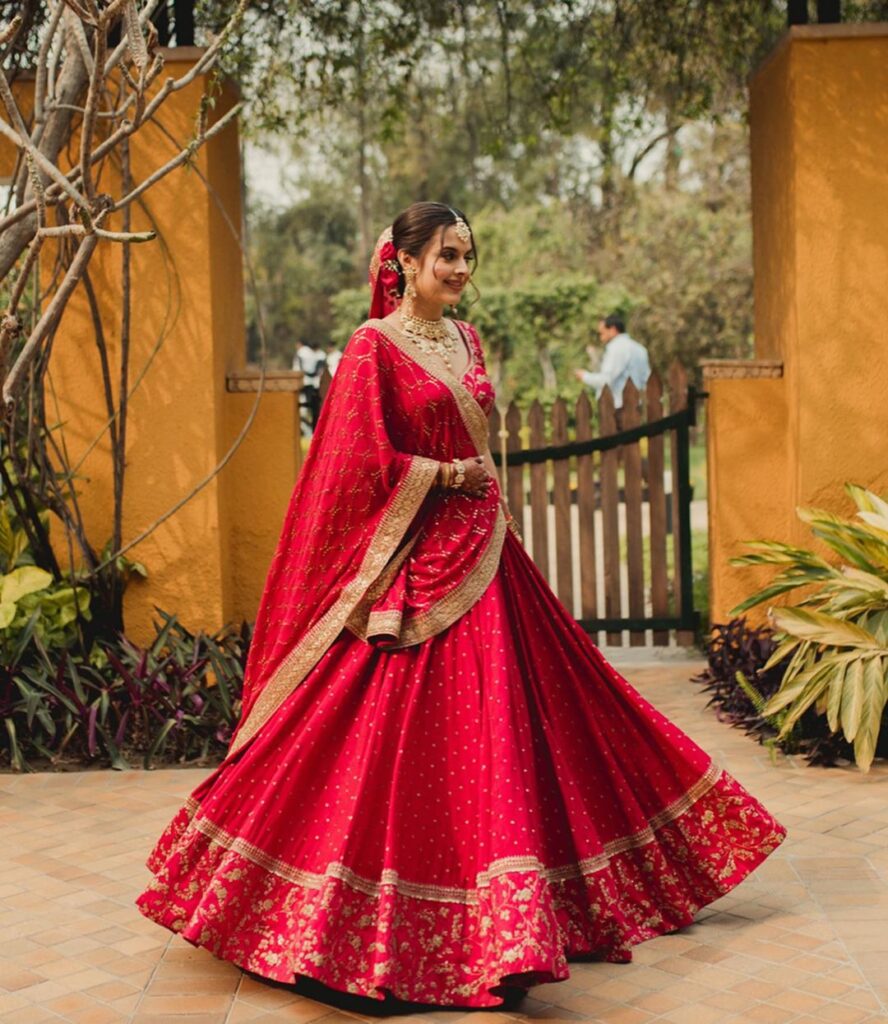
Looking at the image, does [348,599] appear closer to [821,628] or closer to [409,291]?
[409,291]

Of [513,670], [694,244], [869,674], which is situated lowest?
[869,674]

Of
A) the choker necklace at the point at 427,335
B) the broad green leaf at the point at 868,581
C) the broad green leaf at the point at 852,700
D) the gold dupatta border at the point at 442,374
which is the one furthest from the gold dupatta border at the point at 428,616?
the broad green leaf at the point at 868,581

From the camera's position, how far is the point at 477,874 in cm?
338

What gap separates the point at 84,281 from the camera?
6.28 m

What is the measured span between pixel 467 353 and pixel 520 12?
6027 millimetres

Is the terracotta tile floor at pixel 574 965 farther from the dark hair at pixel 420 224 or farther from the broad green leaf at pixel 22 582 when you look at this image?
the dark hair at pixel 420 224

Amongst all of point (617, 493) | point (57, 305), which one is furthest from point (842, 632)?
point (57, 305)

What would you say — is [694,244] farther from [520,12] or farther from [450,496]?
[450,496]

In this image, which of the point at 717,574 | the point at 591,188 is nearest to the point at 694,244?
the point at 591,188

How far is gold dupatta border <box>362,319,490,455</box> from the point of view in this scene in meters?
3.79

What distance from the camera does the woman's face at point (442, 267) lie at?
3.77m

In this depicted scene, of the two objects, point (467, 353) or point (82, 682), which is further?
point (82, 682)

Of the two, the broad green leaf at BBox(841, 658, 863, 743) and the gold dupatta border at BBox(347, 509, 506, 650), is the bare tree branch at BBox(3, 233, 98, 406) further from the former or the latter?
the broad green leaf at BBox(841, 658, 863, 743)

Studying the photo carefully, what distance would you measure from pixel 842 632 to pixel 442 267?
2.36 meters
